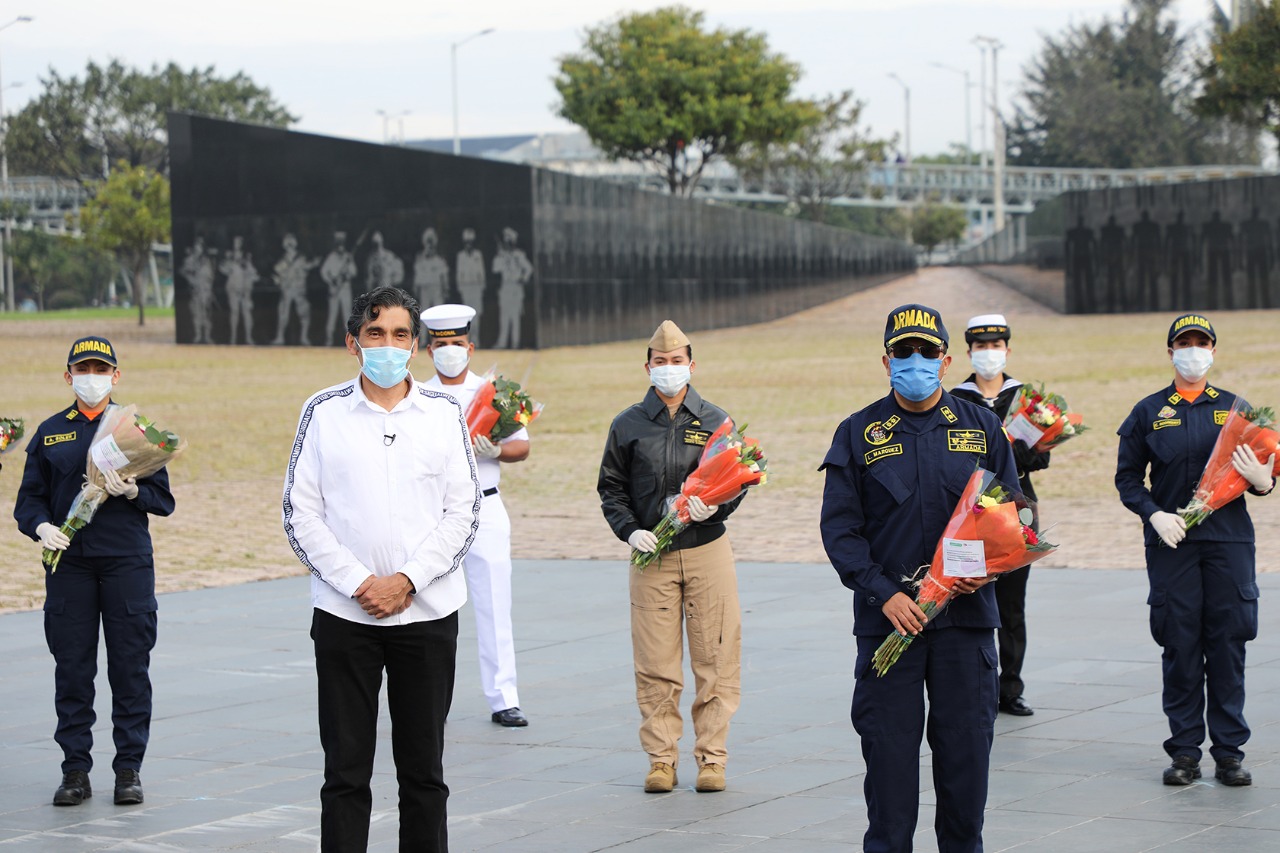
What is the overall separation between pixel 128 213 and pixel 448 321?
45.7 meters

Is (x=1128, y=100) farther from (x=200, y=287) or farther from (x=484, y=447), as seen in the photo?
(x=484, y=447)

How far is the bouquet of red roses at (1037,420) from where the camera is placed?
8.36 metres

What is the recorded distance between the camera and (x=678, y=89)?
185 ft

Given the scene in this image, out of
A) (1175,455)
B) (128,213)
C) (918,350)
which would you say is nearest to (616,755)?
(1175,455)

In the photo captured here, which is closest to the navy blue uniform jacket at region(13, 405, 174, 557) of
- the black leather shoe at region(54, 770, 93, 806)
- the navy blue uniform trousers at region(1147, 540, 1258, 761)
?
the black leather shoe at region(54, 770, 93, 806)

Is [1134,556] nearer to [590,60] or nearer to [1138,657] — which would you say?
[1138,657]

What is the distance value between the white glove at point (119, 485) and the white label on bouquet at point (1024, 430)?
421 cm

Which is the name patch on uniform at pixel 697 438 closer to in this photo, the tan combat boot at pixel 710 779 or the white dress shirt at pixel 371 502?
the tan combat boot at pixel 710 779

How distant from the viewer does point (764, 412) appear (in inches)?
1028

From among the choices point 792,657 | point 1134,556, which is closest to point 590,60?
point 1134,556

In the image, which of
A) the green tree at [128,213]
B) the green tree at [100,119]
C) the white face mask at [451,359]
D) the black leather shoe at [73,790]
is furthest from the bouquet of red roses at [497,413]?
the green tree at [100,119]

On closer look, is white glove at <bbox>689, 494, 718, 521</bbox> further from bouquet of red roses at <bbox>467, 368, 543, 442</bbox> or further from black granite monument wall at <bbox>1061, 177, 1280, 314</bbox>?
black granite monument wall at <bbox>1061, 177, 1280, 314</bbox>

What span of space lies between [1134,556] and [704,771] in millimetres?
7780

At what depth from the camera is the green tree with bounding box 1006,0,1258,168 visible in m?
90.6
